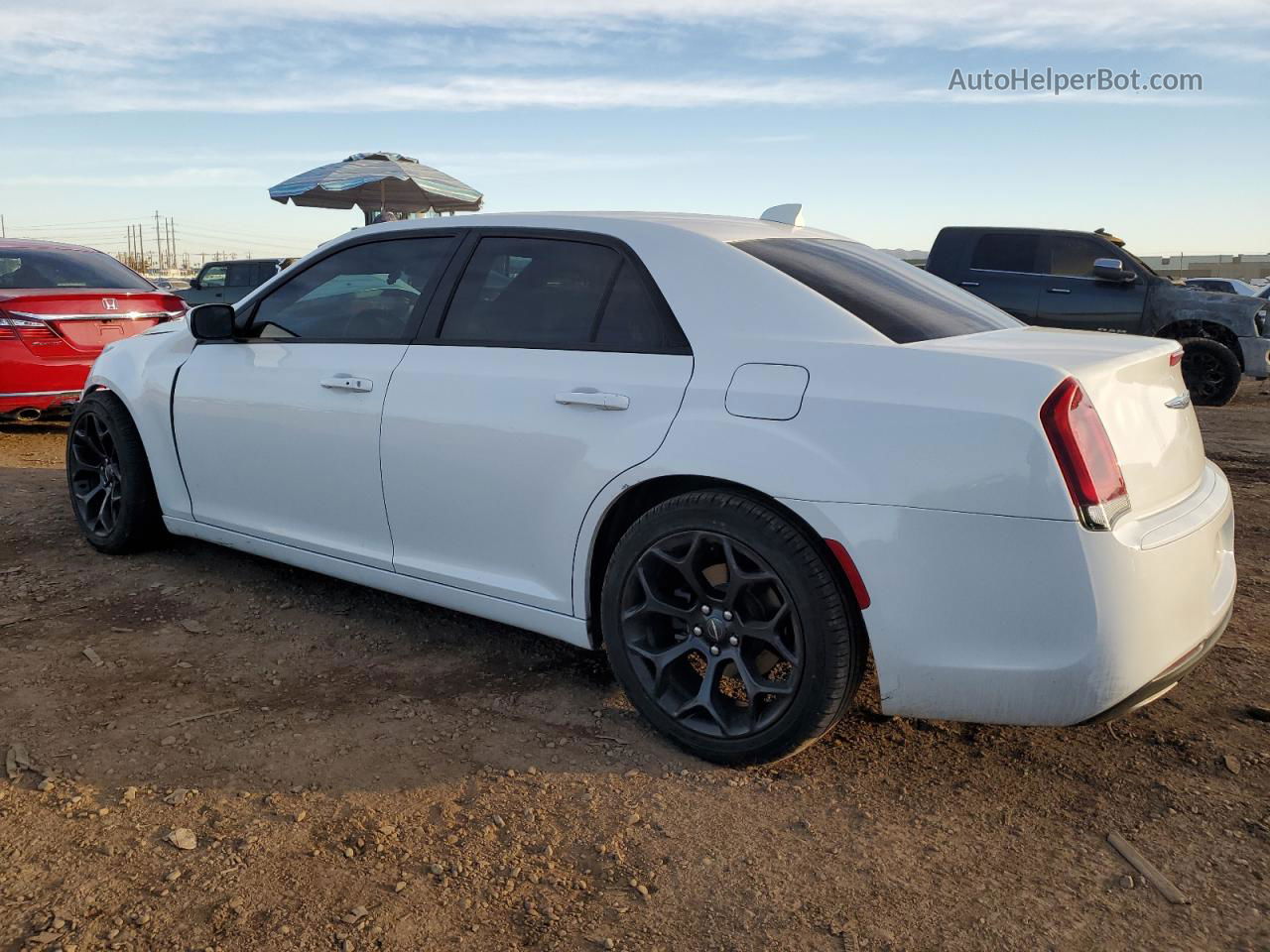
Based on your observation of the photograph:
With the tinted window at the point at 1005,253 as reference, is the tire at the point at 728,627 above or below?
below

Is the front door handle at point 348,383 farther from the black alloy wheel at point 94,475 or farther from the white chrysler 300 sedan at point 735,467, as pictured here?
the black alloy wheel at point 94,475

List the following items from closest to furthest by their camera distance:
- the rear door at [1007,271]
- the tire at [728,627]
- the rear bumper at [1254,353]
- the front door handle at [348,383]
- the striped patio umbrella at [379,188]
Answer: the tire at [728,627] → the front door handle at [348,383] → the rear door at [1007,271] → the rear bumper at [1254,353] → the striped patio umbrella at [379,188]

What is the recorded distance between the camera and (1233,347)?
439 inches

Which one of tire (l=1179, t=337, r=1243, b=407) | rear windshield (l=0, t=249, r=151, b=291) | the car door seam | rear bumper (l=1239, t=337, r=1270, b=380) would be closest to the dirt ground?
the car door seam

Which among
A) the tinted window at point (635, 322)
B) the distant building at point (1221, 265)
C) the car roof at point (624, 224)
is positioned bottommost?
the distant building at point (1221, 265)

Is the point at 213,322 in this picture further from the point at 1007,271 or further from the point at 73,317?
the point at 1007,271

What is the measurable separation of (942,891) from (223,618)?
2.83 m

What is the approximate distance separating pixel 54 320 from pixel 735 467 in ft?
20.4

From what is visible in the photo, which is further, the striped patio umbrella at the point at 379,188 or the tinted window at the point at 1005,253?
the striped patio umbrella at the point at 379,188

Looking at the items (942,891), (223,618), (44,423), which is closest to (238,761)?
(223,618)

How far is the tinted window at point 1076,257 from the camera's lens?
1075 centimetres

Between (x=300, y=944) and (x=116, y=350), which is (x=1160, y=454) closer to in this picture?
(x=300, y=944)

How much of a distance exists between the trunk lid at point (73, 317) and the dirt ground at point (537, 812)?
13.2ft

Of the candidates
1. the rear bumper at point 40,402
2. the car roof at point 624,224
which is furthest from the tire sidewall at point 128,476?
the rear bumper at point 40,402
